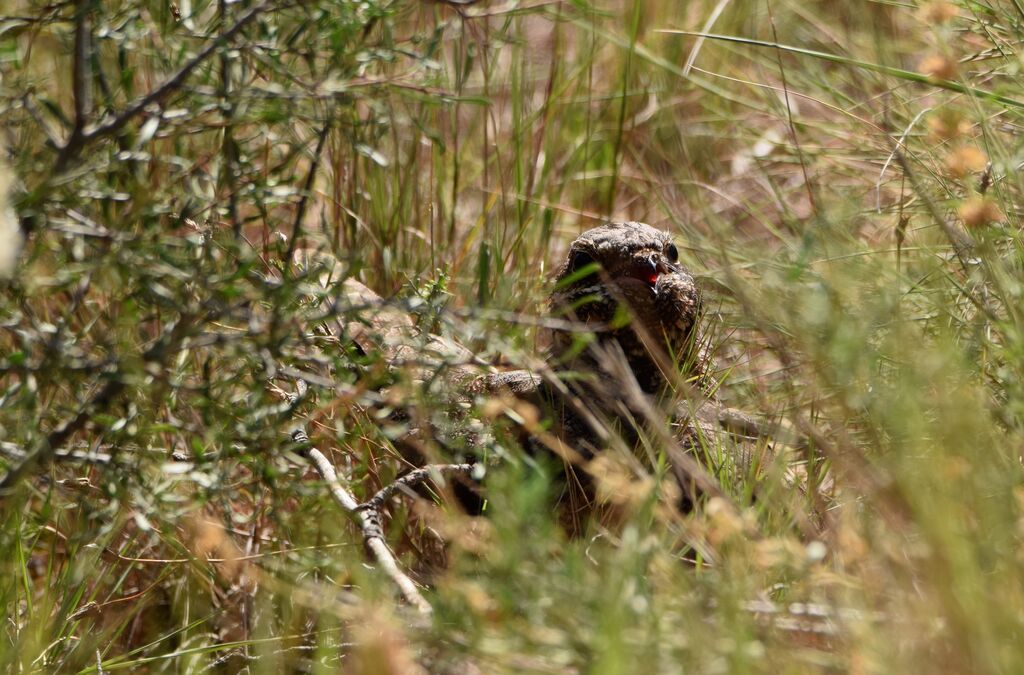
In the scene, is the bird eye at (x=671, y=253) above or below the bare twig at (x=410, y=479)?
above

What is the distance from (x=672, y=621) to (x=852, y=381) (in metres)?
0.66

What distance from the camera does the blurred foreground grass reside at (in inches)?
64.9

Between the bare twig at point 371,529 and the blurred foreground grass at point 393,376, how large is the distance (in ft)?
0.13

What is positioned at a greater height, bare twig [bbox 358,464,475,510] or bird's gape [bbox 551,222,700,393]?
bird's gape [bbox 551,222,700,393]

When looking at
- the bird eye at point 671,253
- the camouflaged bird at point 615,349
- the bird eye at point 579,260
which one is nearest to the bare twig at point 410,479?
the camouflaged bird at point 615,349

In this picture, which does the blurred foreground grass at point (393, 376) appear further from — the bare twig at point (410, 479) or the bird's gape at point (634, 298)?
the bird's gape at point (634, 298)

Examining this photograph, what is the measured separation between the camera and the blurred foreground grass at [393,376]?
5.41 ft

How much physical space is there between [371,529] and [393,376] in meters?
0.40

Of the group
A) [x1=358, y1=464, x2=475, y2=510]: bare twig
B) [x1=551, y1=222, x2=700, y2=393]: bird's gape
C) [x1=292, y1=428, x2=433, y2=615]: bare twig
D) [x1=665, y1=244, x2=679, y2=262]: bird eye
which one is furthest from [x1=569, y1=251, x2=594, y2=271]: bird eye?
[x1=292, y1=428, x2=433, y2=615]: bare twig

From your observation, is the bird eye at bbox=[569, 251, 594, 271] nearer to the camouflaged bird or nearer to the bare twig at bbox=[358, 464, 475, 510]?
the camouflaged bird

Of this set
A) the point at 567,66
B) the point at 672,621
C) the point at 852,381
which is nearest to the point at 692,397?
the point at 852,381

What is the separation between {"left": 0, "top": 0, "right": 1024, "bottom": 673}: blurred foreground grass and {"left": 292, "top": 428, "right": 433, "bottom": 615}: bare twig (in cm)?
4

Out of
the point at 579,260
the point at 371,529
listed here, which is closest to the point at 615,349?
the point at 579,260

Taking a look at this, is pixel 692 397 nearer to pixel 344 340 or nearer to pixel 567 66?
pixel 344 340
